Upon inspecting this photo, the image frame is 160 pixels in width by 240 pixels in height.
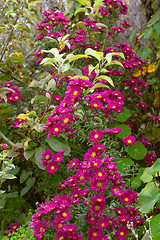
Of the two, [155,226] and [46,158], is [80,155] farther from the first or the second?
[155,226]

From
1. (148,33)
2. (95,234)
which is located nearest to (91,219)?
(95,234)

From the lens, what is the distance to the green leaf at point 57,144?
1443 mm

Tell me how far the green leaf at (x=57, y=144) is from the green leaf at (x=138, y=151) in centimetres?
77

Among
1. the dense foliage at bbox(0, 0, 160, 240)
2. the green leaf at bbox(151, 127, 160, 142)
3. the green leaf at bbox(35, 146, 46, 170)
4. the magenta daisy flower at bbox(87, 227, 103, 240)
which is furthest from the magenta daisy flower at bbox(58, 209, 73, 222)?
the green leaf at bbox(151, 127, 160, 142)

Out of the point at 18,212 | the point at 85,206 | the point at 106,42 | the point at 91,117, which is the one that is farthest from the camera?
the point at 106,42

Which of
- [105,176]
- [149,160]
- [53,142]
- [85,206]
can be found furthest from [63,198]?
[149,160]

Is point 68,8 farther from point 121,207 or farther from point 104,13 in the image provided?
point 121,207

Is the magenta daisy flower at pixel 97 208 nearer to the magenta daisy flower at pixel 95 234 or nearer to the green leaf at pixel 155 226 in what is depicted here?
the magenta daisy flower at pixel 95 234

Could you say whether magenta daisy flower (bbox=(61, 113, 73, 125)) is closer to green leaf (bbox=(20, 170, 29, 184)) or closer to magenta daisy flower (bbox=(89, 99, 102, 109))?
magenta daisy flower (bbox=(89, 99, 102, 109))

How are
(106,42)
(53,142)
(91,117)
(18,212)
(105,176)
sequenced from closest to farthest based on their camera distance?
1. (105,176)
2. (91,117)
3. (53,142)
4. (18,212)
5. (106,42)

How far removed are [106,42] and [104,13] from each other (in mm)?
258

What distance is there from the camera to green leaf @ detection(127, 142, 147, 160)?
6.77 ft

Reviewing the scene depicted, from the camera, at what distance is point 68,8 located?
3.01 metres

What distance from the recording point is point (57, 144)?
4.82 ft
